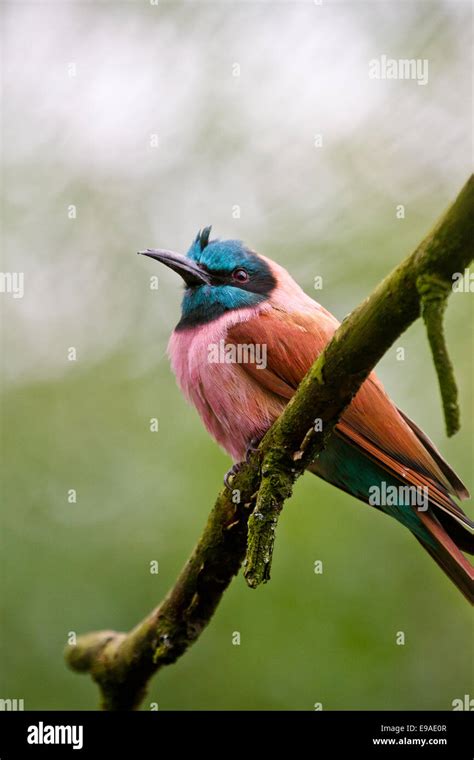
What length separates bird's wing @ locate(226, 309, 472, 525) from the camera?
3986mm

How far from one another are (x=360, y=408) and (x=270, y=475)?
3.42 ft

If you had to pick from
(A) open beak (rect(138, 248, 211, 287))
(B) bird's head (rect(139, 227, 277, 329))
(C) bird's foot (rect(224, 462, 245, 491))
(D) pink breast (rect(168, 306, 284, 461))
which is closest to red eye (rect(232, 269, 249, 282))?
(B) bird's head (rect(139, 227, 277, 329))

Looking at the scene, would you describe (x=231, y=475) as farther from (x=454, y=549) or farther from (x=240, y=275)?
(x=240, y=275)

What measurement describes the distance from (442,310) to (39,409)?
17.9ft

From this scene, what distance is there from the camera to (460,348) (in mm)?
5980

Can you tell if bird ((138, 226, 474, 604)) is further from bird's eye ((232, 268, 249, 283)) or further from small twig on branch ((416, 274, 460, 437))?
small twig on branch ((416, 274, 460, 437))

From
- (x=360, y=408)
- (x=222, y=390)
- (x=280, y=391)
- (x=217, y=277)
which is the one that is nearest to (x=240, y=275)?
(x=217, y=277)

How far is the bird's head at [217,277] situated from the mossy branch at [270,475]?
129 cm

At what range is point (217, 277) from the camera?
4680 millimetres

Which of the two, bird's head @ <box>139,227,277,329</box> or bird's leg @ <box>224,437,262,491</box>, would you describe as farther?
bird's head @ <box>139,227,277,329</box>
